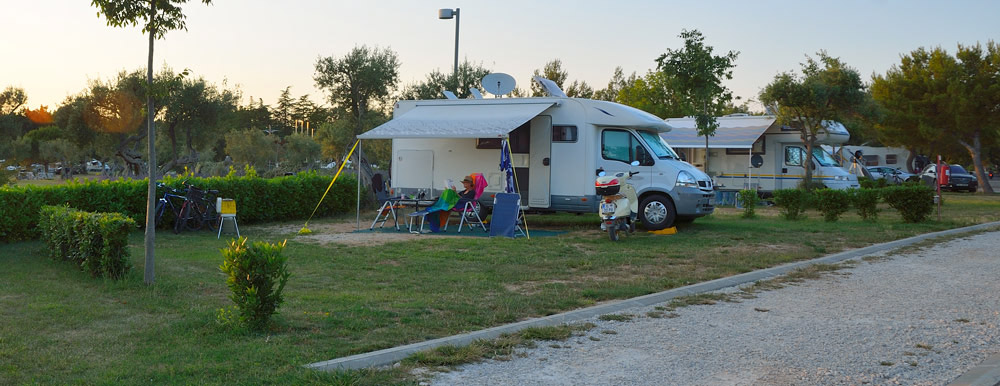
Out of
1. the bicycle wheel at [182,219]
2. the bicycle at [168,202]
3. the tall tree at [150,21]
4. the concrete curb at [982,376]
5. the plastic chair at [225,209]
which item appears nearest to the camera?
the concrete curb at [982,376]

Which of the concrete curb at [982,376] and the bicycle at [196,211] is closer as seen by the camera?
the concrete curb at [982,376]

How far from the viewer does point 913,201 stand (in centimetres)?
1502

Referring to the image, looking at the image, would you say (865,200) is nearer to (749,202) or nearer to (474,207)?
(749,202)

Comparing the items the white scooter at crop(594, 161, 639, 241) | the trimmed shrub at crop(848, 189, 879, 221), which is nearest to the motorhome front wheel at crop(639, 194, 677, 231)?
the white scooter at crop(594, 161, 639, 241)

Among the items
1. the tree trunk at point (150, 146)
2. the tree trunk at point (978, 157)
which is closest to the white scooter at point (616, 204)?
the tree trunk at point (150, 146)

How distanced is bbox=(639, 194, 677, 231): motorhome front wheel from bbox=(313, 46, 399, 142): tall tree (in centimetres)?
1293

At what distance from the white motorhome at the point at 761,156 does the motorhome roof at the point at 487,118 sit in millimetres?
8287

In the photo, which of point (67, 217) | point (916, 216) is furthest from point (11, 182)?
point (916, 216)

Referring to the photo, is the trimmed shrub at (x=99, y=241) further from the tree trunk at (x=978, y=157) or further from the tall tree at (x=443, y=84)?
the tree trunk at (x=978, y=157)

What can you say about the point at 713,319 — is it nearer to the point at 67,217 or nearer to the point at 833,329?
the point at 833,329

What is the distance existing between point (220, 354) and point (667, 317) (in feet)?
10.9

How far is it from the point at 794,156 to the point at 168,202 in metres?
16.7

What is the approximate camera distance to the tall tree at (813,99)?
23.1 meters

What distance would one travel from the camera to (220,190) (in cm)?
1385
